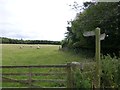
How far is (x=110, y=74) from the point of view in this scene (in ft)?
32.2

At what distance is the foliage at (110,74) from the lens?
31.7 feet

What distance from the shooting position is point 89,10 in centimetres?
2497

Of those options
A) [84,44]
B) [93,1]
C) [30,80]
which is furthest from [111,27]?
[30,80]

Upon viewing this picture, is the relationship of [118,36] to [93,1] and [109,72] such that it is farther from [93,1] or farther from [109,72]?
[109,72]

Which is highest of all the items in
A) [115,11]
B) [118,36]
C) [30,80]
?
[115,11]

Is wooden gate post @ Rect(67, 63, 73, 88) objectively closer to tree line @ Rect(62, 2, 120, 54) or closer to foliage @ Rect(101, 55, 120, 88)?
foliage @ Rect(101, 55, 120, 88)

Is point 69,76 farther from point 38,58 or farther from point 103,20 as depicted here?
point 38,58

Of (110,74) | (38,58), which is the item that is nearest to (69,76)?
(110,74)

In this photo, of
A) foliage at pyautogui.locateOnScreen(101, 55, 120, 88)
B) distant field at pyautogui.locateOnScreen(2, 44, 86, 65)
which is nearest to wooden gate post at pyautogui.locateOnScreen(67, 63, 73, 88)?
foliage at pyautogui.locateOnScreen(101, 55, 120, 88)

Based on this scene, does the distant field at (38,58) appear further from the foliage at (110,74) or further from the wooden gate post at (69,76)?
the wooden gate post at (69,76)

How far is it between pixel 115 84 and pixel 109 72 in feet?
1.20

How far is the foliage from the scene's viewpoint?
9.65 metres

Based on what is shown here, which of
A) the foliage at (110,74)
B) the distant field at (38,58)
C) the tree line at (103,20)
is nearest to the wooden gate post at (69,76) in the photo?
the foliage at (110,74)

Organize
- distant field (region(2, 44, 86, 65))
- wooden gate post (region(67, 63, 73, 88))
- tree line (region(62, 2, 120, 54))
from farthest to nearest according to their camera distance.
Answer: distant field (region(2, 44, 86, 65))
tree line (region(62, 2, 120, 54))
wooden gate post (region(67, 63, 73, 88))
